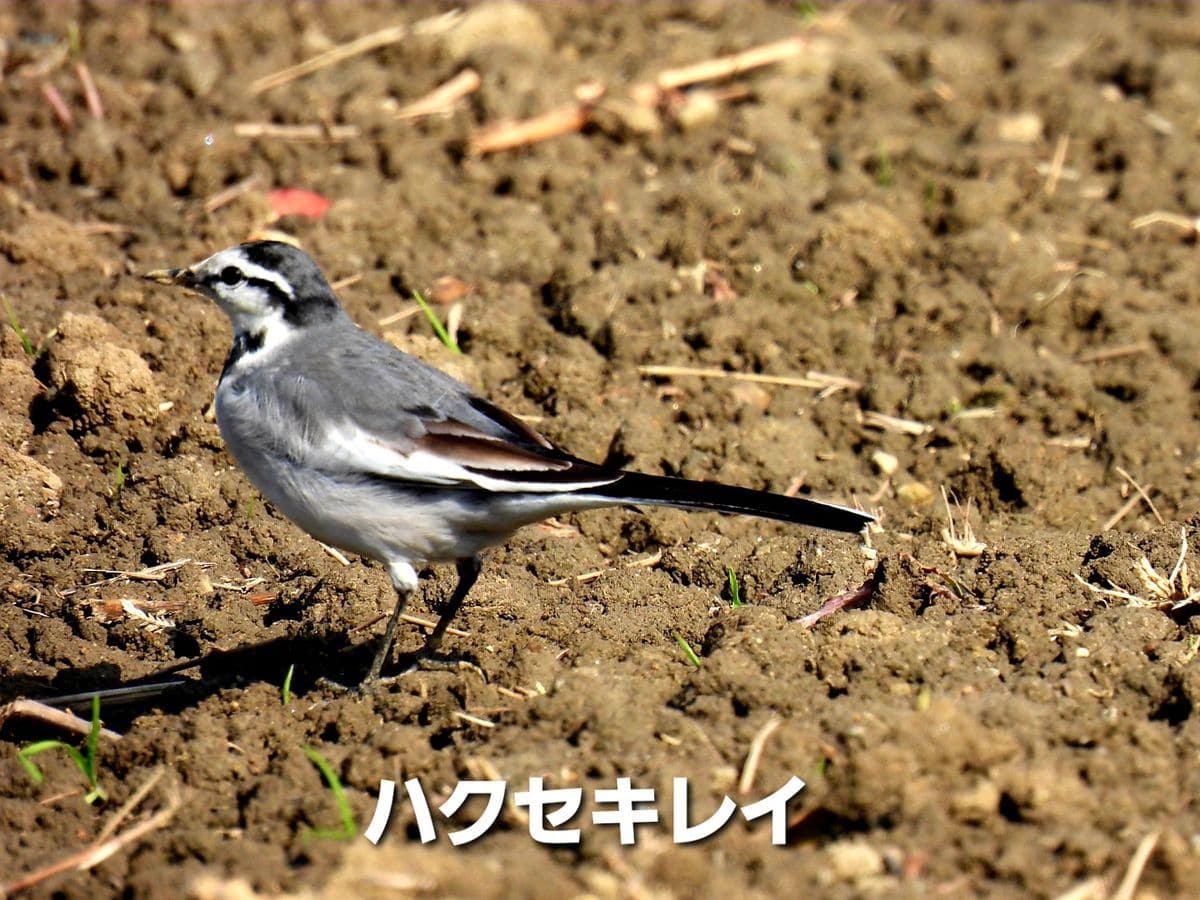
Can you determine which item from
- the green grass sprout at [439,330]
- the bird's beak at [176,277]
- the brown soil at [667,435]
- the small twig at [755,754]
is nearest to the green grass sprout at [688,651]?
the brown soil at [667,435]

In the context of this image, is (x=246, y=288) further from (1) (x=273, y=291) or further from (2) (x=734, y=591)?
(2) (x=734, y=591)

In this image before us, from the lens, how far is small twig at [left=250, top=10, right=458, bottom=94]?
Answer: 31.0ft

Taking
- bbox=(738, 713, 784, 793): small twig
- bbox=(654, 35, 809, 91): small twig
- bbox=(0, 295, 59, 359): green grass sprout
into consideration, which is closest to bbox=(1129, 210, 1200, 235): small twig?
bbox=(654, 35, 809, 91): small twig

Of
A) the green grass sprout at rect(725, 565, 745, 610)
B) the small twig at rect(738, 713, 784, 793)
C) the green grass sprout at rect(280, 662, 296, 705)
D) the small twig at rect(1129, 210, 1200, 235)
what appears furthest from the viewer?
the small twig at rect(1129, 210, 1200, 235)

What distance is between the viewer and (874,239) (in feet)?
26.6

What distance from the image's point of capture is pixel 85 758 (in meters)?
5.07

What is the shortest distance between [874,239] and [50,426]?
4.12m

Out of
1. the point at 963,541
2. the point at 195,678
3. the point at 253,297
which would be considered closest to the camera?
the point at 195,678

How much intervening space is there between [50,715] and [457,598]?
1504 mm

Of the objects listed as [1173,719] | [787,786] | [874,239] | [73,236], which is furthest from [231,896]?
[874,239]

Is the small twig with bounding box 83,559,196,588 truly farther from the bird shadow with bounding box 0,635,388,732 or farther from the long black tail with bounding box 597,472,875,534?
the long black tail with bounding box 597,472,875,534

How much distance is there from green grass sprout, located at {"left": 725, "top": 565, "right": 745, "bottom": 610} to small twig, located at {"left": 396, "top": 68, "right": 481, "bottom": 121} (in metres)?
4.15

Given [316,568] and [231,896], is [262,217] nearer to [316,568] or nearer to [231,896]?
[316,568]

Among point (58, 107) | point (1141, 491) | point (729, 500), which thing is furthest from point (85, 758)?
point (58, 107)
